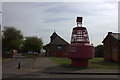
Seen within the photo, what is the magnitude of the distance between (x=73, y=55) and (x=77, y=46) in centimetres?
105

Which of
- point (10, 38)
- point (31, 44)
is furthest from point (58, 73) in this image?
point (31, 44)

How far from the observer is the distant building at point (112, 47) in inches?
891

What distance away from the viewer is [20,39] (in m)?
36.8

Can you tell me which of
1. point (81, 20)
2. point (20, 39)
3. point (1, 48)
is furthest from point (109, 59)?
point (1, 48)

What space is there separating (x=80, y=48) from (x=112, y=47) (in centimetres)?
1054

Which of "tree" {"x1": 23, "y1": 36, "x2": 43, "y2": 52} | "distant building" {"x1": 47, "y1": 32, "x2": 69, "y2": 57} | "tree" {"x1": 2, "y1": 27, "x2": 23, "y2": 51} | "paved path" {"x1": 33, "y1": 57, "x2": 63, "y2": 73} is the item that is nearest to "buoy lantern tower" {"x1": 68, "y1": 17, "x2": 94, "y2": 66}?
"paved path" {"x1": 33, "y1": 57, "x2": 63, "y2": 73}

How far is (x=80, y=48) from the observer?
16297mm

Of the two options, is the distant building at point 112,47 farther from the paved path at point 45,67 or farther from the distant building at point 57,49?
the distant building at point 57,49

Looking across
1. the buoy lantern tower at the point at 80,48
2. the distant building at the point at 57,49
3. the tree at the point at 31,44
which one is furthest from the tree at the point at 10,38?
the buoy lantern tower at the point at 80,48

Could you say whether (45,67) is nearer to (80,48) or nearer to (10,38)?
(80,48)

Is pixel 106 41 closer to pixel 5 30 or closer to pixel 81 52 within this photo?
pixel 81 52

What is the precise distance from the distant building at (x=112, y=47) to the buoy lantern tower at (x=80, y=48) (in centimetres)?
737

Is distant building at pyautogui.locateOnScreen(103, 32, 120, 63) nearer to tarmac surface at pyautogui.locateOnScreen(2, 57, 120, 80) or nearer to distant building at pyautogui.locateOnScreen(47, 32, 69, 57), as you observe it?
tarmac surface at pyautogui.locateOnScreen(2, 57, 120, 80)

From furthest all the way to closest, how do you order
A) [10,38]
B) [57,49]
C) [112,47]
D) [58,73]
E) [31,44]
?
[31,44] < [57,49] < [10,38] < [112,47] < [58,73]
